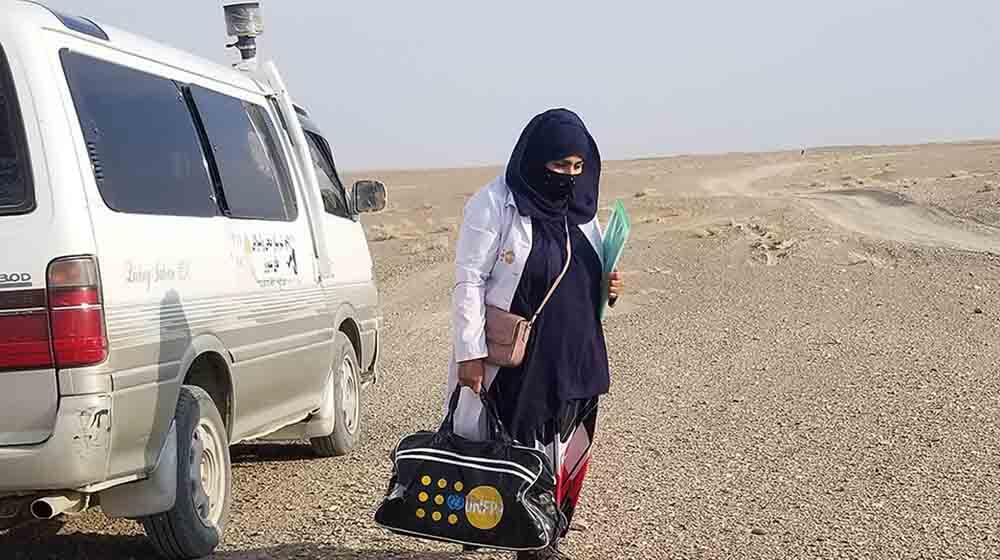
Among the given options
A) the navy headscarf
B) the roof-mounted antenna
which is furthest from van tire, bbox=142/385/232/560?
the roof-mounted antenna

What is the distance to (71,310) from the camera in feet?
14.5

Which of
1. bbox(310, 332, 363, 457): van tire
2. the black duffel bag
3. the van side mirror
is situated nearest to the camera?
the black duffel bag

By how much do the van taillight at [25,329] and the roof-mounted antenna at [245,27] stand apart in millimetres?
3736

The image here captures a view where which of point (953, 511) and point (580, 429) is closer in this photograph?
point (580, 429)

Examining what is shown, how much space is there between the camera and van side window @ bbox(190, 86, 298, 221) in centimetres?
617

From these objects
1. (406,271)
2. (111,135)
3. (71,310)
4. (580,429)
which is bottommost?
(406,271)

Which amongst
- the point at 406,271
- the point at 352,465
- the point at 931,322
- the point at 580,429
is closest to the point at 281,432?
the point at 352,465

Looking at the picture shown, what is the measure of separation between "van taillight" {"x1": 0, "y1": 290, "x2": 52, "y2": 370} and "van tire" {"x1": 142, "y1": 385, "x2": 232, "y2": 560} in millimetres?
846

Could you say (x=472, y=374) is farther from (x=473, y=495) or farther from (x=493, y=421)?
(x=473, y=495)

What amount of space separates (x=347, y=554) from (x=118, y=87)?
2.17 m

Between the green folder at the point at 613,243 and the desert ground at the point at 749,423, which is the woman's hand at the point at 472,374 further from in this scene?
the desert ground at the point at 749,423

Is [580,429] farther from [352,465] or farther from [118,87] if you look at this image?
[352,465]

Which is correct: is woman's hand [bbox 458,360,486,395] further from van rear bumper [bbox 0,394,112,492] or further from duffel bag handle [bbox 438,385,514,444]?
van rear bumper [bbox 0,394,112,492]

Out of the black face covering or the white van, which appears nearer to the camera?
the white van
